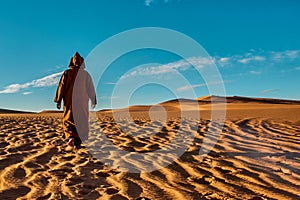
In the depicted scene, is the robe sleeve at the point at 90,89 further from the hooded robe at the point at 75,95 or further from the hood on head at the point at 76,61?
the hood on head at the point at 76,61

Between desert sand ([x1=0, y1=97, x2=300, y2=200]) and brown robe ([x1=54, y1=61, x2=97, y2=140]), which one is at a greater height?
brown robe ([x1=54, y1=61, x2=97, y2=140])

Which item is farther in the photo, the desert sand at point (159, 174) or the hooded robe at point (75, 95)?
the hooded robe at point (75, 95)

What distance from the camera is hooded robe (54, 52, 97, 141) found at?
6.73 m

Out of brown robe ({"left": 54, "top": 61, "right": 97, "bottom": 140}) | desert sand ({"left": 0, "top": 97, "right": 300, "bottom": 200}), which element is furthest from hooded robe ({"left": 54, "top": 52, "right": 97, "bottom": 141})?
desert sand ({"left": 0, "top": 97, "right": 300, "bottom": 200})

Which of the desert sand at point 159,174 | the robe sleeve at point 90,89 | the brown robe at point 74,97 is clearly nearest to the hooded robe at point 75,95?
the brown robe at point 74,97

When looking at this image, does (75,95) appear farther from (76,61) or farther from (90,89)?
(76,61)

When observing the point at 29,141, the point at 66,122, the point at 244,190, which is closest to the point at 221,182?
the point at 244,190

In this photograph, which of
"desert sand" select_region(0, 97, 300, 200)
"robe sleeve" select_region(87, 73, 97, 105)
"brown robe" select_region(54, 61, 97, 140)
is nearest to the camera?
"desert sand" select_region(0, 97, 300, 200)

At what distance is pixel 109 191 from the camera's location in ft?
10.8

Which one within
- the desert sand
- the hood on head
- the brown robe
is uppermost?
the hood on head

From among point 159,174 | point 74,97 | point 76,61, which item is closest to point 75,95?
point 74,97

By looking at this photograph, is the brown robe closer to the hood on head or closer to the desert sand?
the hood on head

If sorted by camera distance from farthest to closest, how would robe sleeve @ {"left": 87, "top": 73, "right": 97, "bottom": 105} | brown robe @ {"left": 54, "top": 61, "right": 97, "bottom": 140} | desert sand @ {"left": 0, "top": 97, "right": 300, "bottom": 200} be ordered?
robe sleeve @ {"left": 87, "top": 73, "right": 97, "bottom": 105}, brown robe @ {"left": 54, "top": 61, "right": 97, "bottom": 140}, desert sand @ {"left": 0, "top": 97, "right": 300, "bottom": 200}

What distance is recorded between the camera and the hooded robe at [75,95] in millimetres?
6734
